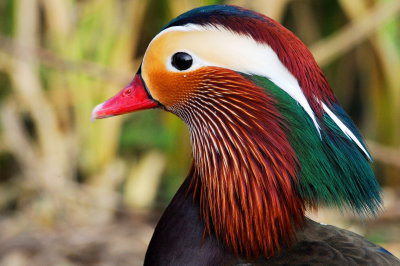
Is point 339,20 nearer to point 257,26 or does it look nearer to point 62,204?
point 62,204

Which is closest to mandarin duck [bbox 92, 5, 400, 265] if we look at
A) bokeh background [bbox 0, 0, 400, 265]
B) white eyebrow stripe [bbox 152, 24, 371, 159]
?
white eyebrow stripe [bbox 152, 24, 371, 159]

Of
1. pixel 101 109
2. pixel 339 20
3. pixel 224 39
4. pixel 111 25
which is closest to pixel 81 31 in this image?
pixel 111 25

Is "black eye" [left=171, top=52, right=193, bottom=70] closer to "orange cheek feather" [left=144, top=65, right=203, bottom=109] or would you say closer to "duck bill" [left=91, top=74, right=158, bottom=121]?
"orange cheek feather" [left=144, top=65, right=203, bottom=109]

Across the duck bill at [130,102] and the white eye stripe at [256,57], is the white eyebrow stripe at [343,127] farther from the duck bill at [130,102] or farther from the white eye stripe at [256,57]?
the duck bill at [130,102]

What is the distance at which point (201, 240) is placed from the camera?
1527 mm

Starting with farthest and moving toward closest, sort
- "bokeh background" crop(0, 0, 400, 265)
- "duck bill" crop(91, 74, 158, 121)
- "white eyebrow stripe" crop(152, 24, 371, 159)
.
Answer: "bokeh background" crop(0, 0, 400, 265) < "duck bill" crop(91, 74, 158, 121) < "white eyebrow stripe" crop(152, 24, 371, 159)

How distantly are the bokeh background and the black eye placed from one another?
1.63m

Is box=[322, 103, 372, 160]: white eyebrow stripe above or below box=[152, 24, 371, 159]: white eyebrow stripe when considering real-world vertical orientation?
below

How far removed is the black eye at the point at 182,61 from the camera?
1.48 meters

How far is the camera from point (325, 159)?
144cm

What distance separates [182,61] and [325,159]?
1.40 ft

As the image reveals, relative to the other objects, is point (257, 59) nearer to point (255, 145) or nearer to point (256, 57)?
point (256, 57)

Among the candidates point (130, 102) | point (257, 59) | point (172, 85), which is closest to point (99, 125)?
point (130, 102)

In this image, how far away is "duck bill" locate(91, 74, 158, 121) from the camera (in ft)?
5.24
